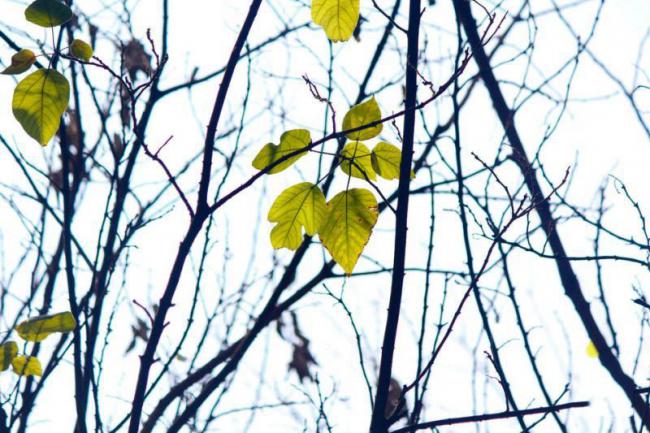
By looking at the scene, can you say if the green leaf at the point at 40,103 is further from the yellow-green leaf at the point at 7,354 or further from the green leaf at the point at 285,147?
the yellow-green leaf at the point at 7,354

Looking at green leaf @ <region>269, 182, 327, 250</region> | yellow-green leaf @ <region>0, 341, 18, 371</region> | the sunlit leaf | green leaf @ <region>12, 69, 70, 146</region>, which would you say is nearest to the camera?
green leaf @ <region>12, 69, 70, 146</region>

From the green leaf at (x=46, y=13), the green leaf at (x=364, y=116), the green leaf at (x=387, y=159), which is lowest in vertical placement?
the green leaf at (x=387, y=159)

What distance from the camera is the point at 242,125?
251 centimetres

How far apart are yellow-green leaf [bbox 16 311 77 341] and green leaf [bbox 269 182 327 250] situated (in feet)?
1.16

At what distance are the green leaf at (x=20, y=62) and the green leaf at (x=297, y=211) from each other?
0.40 m

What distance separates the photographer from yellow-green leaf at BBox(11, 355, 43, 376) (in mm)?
1311

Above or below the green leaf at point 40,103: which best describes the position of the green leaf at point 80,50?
above

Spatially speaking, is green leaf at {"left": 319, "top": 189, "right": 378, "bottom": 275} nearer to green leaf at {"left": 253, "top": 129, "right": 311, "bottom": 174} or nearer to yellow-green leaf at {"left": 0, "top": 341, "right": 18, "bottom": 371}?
green leaf at {"left": 253, "top": 129, "right": 311, "bottom": 174}

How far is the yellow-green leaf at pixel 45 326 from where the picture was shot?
44.2 inches

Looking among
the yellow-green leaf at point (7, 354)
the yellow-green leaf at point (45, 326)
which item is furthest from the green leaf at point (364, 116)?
the yellow-green leaf at point (7, 354)

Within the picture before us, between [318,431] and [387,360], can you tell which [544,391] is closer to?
[318,431]

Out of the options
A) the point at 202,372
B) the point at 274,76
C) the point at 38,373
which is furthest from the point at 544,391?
the point at 274,76

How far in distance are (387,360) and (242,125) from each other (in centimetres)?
169

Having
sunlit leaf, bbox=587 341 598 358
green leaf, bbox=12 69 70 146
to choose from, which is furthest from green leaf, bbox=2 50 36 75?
sunlit leaf, bbox=587 341 598 358
